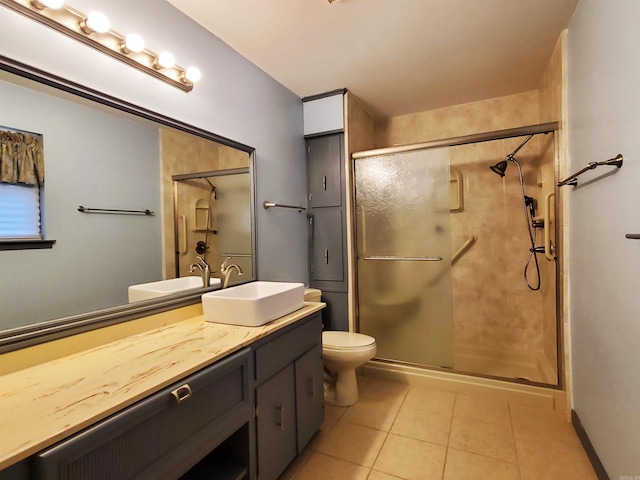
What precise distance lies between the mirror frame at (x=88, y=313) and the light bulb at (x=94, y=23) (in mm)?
211

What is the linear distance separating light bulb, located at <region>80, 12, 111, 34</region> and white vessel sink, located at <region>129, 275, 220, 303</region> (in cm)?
102

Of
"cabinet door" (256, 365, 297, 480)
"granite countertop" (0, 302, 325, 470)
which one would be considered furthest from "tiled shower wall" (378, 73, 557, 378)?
"granite countertop" (0, 302, 325, 470)

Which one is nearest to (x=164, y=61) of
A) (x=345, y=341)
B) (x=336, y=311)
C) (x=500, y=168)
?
(x=345, y=341)

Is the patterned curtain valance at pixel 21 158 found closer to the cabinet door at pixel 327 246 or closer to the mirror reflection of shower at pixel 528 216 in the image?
the cabinet door at pixel 327 246

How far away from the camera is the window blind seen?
1011 mm

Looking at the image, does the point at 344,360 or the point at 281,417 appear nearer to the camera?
the point at 281,417

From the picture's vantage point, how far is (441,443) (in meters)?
1.73

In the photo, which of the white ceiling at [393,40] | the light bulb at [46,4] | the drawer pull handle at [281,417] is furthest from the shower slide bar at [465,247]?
the light bulb at [46,4]

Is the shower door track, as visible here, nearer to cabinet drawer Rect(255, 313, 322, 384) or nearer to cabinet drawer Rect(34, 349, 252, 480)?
cabinet drawer Rect(255, 313, 322, 384)

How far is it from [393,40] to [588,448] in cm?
247

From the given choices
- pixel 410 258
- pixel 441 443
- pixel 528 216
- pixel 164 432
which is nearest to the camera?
pixel 164 432

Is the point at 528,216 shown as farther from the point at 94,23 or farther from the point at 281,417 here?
the point at 94,23

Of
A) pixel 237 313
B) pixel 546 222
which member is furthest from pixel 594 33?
pixel 237 313

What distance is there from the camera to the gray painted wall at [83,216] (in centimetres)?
106
